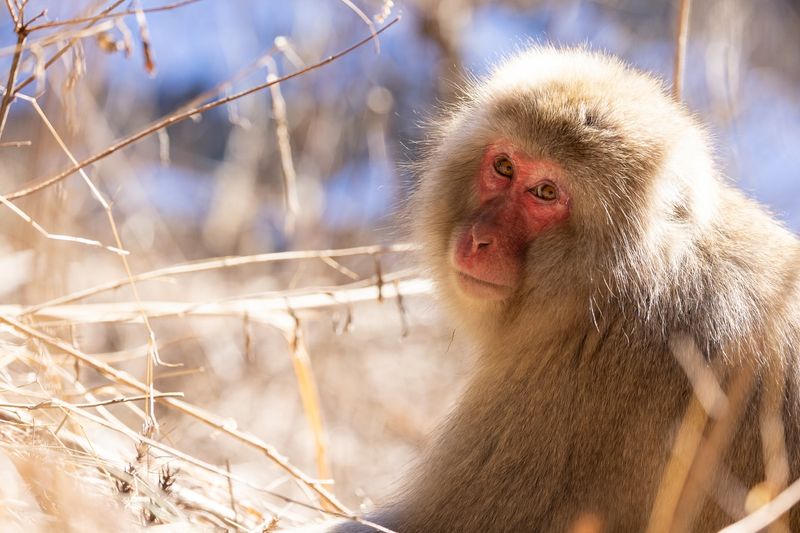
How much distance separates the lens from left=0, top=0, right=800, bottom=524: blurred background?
5.21 meters

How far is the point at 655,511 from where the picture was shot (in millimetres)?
2715

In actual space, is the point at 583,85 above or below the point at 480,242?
above

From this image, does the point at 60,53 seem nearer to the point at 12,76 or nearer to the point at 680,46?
the point at 12,76

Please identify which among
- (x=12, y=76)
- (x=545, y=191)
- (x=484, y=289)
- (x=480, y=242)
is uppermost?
(x=12, y=76)

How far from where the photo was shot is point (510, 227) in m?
3.11

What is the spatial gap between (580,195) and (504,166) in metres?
0.32

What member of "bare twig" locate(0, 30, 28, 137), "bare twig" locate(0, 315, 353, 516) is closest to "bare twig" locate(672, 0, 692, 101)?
"bare twig" locate(0, 315, 353, 516)

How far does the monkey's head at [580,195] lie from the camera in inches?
118

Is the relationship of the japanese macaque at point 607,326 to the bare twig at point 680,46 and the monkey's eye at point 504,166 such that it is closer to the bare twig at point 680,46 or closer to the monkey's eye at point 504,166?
the monkey's eye at point 504,166

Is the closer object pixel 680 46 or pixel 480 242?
pixel 480 242

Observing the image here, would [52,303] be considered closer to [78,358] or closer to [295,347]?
[78,358]

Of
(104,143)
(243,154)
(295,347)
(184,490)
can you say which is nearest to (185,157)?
(243,154)

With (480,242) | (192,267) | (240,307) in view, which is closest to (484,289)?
(480,242)

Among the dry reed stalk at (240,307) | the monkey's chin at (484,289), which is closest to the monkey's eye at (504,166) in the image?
the monkey's chin at (484,289)
